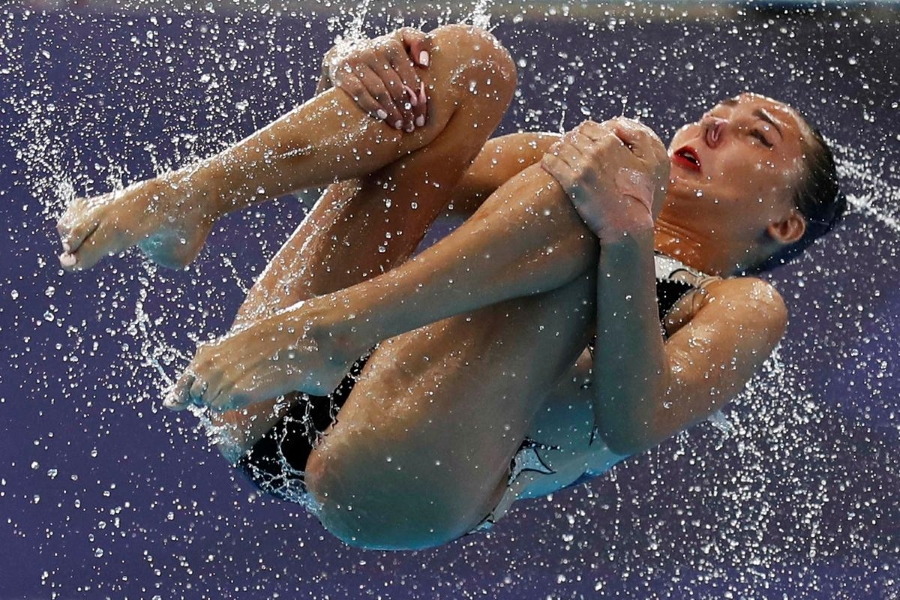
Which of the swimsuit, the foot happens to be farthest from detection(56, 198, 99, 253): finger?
the swimsuit

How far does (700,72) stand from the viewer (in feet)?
8.99

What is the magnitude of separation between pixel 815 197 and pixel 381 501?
797mm

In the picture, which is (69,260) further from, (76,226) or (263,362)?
(263,362)

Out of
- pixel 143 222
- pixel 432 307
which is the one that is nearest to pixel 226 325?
pixel 143 222

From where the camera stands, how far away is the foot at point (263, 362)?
1.12 metres

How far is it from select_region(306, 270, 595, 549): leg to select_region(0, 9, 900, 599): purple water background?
125cm

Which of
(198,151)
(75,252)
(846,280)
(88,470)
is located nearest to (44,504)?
(88,470)

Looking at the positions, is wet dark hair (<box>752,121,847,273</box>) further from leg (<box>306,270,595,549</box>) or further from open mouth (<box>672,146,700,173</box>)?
leg (<box>306,270,595,549</box>)

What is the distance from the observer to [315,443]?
1.36m

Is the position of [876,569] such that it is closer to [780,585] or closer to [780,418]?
[780,585]

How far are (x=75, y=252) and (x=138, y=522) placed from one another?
1.42 m

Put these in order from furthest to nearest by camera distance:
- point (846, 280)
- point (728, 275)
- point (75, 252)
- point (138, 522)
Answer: point (846, 280) < point (138, 522) < point (728, 275) < point (75, 252)

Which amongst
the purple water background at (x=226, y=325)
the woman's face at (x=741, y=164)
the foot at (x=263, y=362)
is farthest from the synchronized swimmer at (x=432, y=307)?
the purple water background at (x=226, y=325)

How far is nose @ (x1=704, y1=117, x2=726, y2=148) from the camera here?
1.67m
